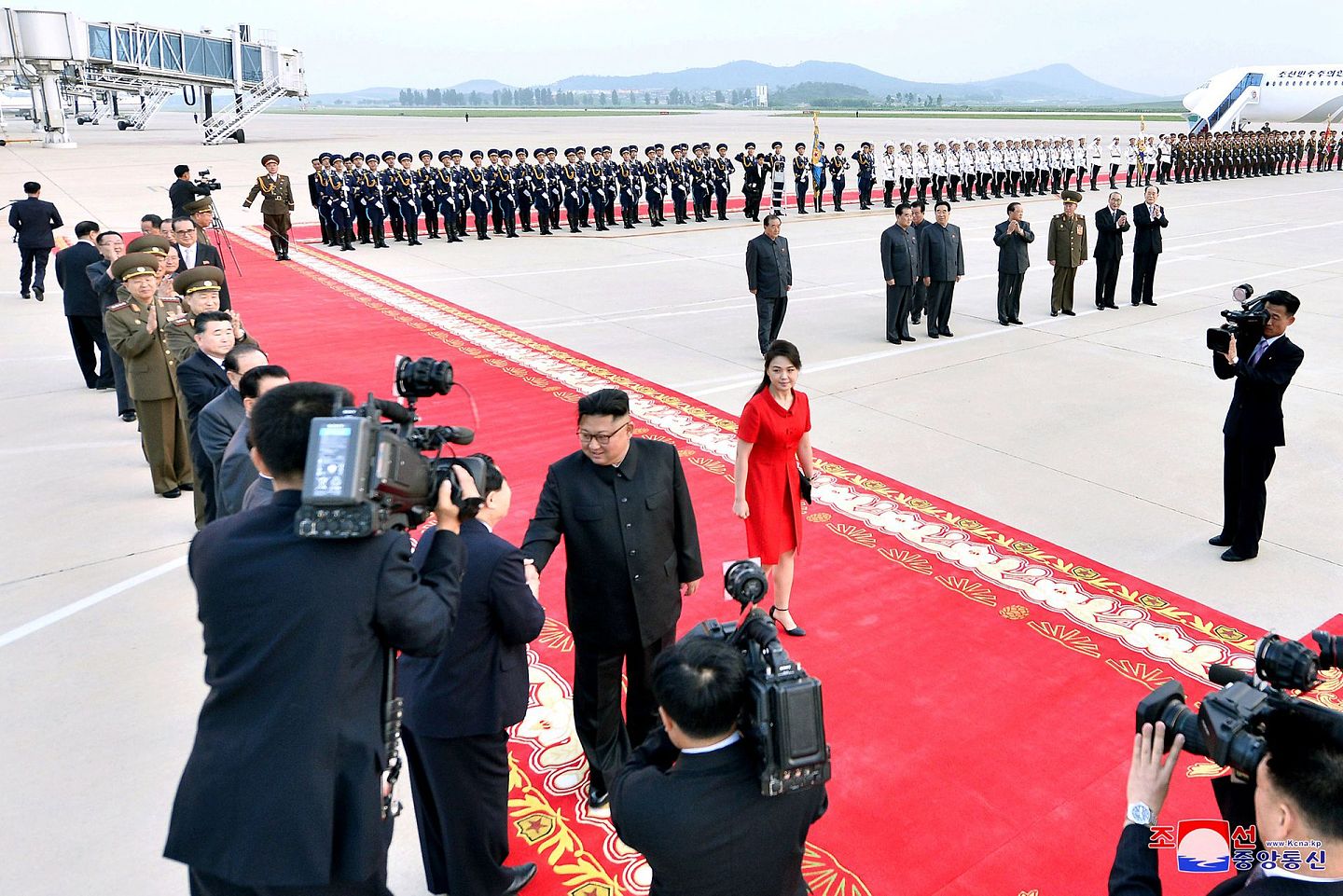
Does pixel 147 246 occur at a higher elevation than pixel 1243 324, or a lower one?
higher

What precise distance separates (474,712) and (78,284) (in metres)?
7.89

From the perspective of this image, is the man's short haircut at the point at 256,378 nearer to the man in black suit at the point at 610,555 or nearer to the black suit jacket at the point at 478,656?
the man in black suit at the point at 610,555

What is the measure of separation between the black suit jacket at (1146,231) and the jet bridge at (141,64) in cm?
4061

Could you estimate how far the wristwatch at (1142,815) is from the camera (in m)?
1.83

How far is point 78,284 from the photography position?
8.48m

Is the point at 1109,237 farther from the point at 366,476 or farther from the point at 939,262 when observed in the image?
the point at 366,476

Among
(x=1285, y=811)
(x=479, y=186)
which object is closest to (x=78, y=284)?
(x=1285, y=811)

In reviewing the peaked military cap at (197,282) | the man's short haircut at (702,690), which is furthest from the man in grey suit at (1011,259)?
the man's short haircut at (702,690)

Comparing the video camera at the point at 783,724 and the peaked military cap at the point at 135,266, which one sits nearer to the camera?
the video camera at the point at 783,724

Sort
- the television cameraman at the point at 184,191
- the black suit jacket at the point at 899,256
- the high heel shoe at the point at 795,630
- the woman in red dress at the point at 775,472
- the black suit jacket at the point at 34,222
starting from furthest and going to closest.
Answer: the television cameraman at the point at 184,191 → the black suit jacket at the point at 34,222 → the black suit jacket at the point at 899,256 → the high heel shoe at the point at 795,630 → the woman in red dress at the point at 775,472

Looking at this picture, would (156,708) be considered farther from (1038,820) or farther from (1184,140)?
(1184,140)

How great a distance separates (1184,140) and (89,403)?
29.3 metres

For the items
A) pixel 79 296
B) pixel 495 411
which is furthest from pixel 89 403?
pixel 495 411

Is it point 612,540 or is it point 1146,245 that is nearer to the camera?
point 612,540
